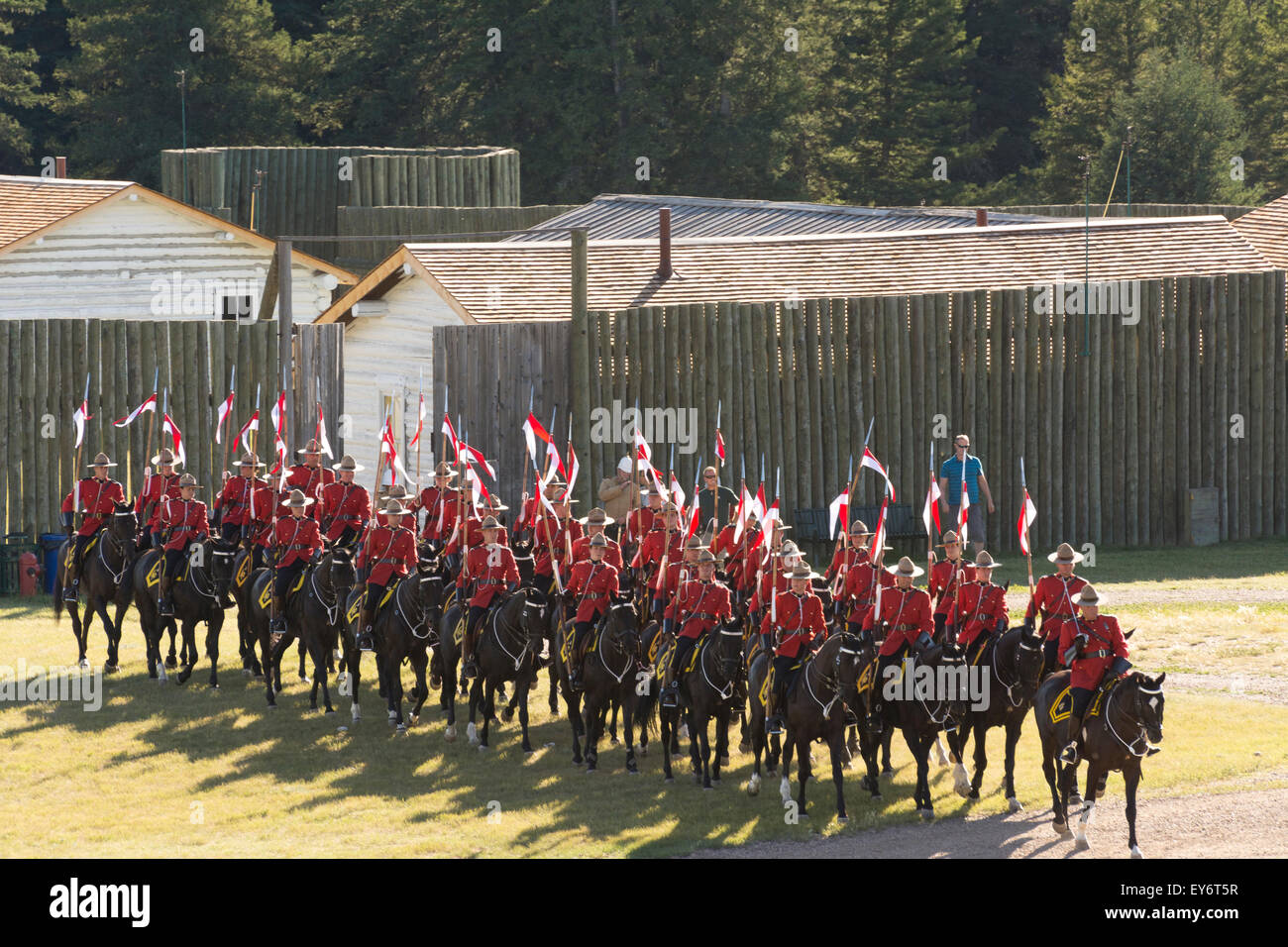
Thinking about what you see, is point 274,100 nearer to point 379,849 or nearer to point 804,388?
point 804,388

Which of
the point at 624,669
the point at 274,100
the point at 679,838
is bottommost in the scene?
the point at 679,838

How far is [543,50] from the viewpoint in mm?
56938

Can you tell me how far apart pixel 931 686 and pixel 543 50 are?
44.5m

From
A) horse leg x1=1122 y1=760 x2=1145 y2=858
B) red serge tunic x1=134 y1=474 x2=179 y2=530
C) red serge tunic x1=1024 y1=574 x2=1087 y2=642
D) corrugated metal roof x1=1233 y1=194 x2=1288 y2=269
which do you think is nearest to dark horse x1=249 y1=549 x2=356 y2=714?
red serge tunic x1=134 y1=474 x2=179 y2=530

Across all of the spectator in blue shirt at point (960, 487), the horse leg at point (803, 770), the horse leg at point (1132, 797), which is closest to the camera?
the horse leg at point (1132, 797)

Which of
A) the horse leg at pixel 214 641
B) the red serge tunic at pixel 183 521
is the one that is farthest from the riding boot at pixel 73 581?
the horse leg at pixel 214 641

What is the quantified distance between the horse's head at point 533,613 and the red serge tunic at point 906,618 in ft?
11.7

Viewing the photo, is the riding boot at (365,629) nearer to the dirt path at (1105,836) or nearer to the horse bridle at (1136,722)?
the dirt path at (1105,836)

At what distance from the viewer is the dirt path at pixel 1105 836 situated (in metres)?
14.2

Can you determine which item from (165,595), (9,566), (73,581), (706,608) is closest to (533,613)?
(706,608)

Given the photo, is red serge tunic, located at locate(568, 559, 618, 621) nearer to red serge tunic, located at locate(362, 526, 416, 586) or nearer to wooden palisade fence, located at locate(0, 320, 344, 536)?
red serge tunic, located at locate(362, 526, 416, 586)

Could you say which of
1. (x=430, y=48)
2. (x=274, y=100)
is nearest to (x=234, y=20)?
(x=274, y=100)

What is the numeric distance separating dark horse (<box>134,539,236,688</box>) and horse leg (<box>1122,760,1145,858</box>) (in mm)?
10896

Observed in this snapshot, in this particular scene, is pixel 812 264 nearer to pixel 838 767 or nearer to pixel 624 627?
pixel 624 627
